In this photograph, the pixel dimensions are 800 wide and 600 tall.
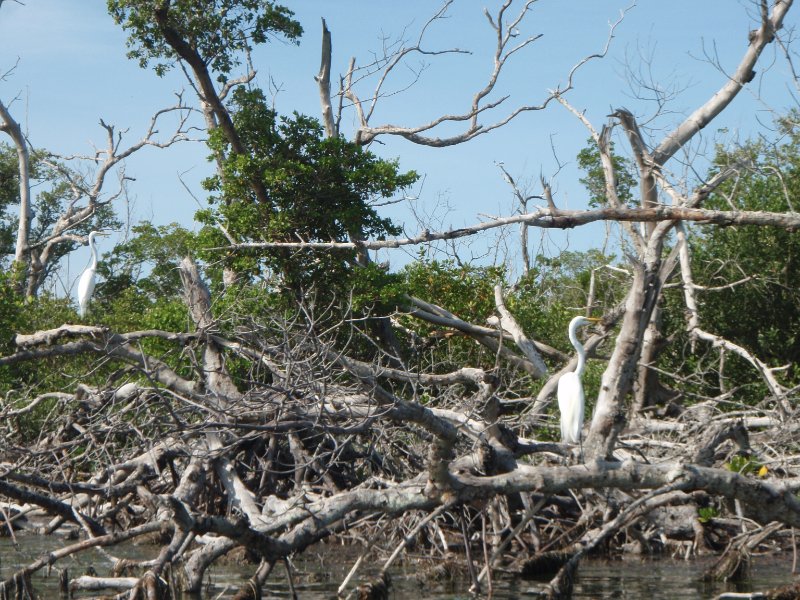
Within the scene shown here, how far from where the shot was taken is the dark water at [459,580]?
8484 millimetres

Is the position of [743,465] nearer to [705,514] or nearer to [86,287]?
[705,514]

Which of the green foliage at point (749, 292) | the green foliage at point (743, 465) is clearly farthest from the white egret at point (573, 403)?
the green foliage at point (749, 292)

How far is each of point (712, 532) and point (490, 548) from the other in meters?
2.30

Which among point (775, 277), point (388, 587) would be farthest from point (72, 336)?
point (775, 277)

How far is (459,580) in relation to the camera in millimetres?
9148

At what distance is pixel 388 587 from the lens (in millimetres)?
8016

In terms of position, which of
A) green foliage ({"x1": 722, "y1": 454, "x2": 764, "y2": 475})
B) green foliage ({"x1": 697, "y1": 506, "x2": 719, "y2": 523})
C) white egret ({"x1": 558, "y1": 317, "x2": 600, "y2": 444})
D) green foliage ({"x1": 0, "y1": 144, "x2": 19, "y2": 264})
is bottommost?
green foliage ({"x1": 697, "y1": 506, "x2": 719, "y2": 523})

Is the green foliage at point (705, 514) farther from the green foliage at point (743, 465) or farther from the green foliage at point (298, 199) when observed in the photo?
the green foliage at point (298, 199)

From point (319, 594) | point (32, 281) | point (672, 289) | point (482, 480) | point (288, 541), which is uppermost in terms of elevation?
point (32, 281)

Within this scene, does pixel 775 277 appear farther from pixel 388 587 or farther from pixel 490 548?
pixel 388 587

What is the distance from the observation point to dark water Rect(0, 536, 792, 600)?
8.48m

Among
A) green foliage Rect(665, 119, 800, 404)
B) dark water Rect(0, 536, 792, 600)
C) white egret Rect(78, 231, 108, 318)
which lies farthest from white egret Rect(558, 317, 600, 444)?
white egret Rect(78, 231, 108, 318)

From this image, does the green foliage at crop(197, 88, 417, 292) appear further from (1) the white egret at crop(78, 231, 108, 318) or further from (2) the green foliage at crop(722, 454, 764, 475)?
(2) the green foliage at crop(722, 454, 764, 475)

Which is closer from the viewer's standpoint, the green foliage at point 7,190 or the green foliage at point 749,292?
the green foliage at point 749,292
